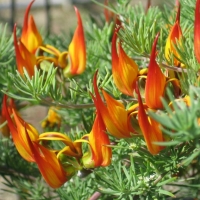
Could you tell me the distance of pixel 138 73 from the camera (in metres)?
0.65

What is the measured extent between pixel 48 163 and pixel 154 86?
148 mm

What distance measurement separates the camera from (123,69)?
64 cm

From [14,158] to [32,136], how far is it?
0.30m

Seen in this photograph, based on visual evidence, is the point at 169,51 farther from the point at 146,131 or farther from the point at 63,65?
the point at 63,65

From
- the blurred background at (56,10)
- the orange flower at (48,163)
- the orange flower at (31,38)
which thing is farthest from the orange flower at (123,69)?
the blurred background at (56,10)

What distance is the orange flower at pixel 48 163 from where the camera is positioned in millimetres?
653

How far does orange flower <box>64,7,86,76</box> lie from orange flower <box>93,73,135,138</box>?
0.75 ft

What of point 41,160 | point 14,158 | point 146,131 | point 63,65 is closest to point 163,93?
point 146,131

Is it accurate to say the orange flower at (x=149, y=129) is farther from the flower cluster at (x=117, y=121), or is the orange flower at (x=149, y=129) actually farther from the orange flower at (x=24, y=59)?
the orange flower at (x=24, y=59)

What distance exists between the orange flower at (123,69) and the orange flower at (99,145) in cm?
5

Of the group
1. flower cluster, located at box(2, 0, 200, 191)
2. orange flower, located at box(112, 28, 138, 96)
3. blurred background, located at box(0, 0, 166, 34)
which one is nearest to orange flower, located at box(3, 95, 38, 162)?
flower cluster, located at box(2, 0, 200, 191)

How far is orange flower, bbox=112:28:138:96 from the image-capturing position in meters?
0.63

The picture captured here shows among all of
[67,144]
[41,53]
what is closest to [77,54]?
[41,53]

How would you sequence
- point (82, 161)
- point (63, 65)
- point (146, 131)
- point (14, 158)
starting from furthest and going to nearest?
point (14, 158) < point (63, 65) < point (82, 161) < point (146, 131)
